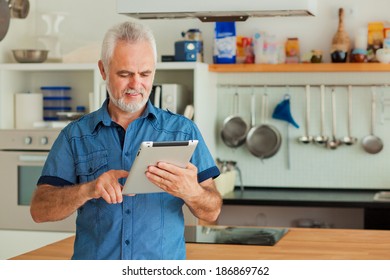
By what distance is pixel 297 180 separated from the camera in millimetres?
5238

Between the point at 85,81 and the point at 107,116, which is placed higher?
the point at 85,81

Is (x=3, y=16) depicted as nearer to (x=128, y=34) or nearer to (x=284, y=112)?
(x=284, y=112)

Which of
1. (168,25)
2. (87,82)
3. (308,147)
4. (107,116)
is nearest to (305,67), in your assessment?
(308,147)

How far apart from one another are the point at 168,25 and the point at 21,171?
1397mm

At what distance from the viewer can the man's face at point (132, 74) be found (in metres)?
2.22

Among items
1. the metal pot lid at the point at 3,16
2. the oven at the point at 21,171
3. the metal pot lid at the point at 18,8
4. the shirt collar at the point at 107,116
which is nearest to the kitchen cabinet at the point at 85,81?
the oven at the point at 21,171

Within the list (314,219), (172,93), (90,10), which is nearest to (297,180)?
(314,219)

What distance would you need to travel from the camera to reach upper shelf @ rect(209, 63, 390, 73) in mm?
4898

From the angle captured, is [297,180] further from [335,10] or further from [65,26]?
[65,26]

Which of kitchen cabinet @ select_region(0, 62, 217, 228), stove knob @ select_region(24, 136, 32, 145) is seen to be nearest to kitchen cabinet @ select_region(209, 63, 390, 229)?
kitchen cabinet @ select_region(0, 62, 217, 228)

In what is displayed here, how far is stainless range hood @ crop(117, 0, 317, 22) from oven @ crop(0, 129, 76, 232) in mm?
1842

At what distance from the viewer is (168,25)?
17.5 feet

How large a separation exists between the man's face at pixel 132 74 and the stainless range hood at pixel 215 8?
99cm

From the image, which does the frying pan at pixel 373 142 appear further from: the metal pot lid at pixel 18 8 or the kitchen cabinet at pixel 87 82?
the metal pot lid at pixel 18 8
